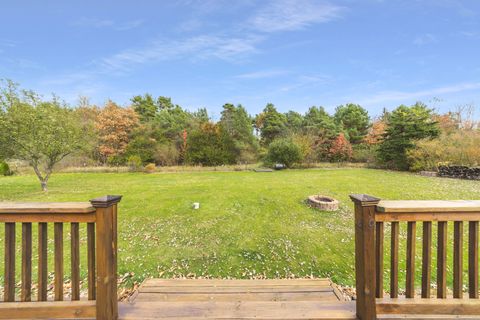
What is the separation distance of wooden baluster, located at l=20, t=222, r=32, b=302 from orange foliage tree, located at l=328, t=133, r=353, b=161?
19347 mm

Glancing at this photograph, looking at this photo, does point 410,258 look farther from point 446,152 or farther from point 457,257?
point 446,152

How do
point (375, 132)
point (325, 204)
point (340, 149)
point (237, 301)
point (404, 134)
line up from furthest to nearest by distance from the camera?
point (375, 132), point (340, 149), point (404, 134), point (325, 204), point (237, 301)

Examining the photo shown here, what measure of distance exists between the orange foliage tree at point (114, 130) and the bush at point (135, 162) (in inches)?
83.2

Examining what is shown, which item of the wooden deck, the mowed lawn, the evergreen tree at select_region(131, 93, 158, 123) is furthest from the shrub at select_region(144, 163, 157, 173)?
the wooden deck

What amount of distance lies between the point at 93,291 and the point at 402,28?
11.9m

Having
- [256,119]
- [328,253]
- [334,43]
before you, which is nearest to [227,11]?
[334,43]

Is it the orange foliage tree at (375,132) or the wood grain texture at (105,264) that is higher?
the orange foliage tree at (375,132)

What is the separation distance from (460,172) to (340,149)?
7956mm

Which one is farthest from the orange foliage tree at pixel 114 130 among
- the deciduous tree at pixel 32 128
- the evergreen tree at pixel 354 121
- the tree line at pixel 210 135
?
the evergreen tree at pixel 354 121

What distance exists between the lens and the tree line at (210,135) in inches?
302

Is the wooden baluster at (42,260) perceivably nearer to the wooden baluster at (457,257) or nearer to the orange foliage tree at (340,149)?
the wooden baluster at (457,257)

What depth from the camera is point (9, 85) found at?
757cm

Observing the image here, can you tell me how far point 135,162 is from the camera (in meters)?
15.0

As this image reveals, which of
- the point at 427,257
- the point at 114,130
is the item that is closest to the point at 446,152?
the point at 427,257
